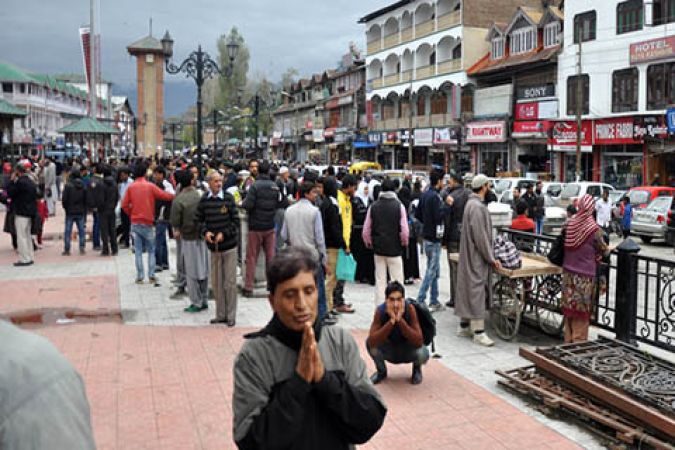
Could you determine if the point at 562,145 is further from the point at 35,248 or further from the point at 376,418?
the point at 376,418

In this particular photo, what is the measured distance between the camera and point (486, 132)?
1544 inches

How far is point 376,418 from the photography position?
239cm

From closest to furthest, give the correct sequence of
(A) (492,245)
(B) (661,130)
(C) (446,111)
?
(A) (492,245) → (B) (661,130) → (C) (446,111)

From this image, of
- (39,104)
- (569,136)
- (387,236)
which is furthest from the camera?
(39,104)

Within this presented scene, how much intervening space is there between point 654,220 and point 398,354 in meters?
15.1

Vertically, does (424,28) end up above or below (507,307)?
above

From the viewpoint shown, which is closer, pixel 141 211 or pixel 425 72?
pixel 141 211

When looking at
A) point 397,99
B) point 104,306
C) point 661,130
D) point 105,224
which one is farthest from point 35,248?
point 397,99

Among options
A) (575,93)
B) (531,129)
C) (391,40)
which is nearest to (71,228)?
(575,93)

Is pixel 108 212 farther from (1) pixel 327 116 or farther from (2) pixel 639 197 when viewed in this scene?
(1) pixel 327 116

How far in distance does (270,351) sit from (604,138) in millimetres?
31578

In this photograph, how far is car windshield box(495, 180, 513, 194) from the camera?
2420cm

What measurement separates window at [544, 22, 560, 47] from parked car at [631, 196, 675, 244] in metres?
18.1

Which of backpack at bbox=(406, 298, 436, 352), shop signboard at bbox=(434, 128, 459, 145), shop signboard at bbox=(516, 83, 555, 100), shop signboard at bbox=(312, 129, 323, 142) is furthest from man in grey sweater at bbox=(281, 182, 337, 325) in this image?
shop signboard at bbox=(312, 129, 323, 142)
